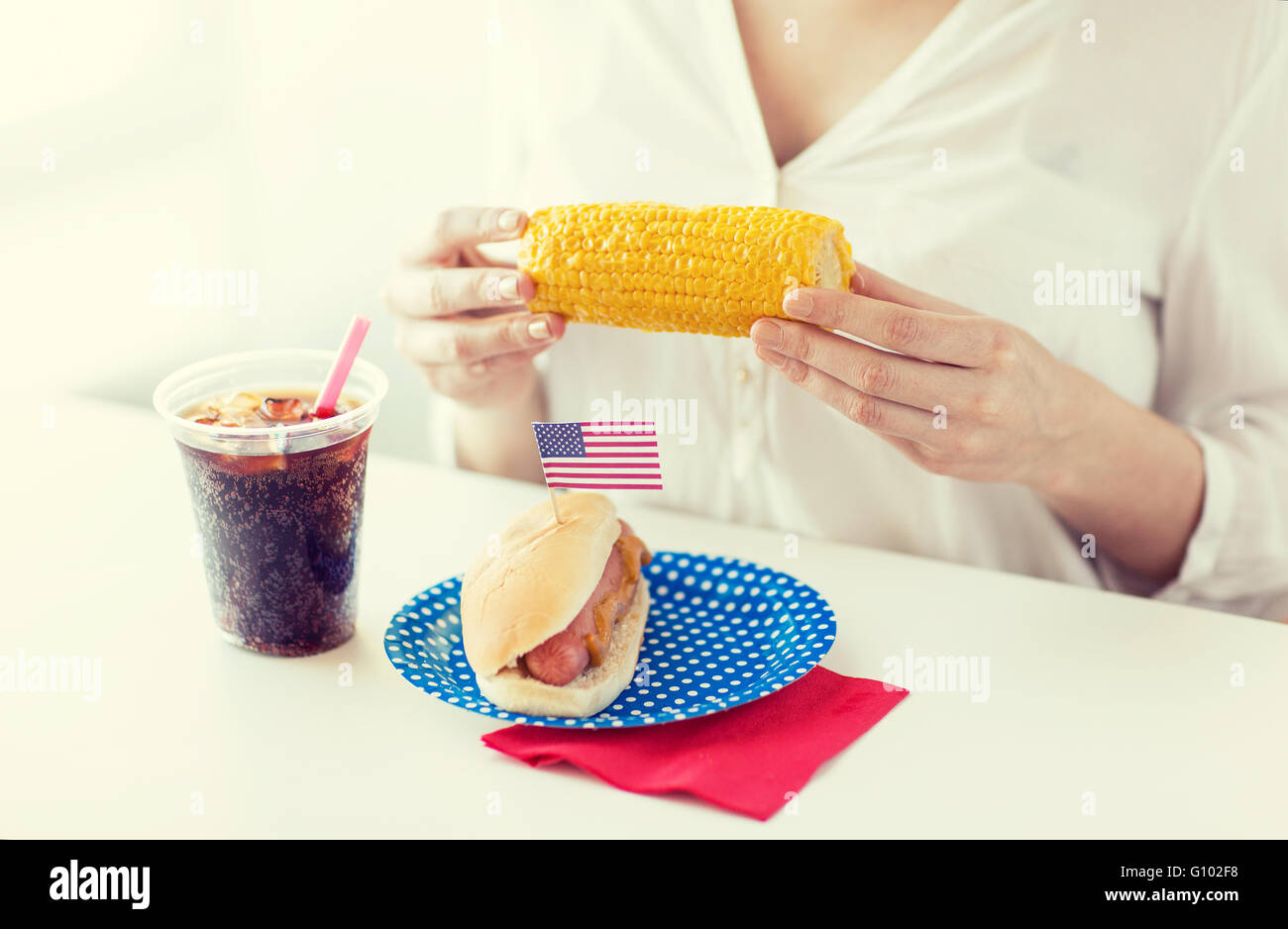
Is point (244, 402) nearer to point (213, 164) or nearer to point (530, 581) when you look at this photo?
point (530, 581)

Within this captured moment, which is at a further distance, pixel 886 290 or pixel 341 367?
pixel 886 290

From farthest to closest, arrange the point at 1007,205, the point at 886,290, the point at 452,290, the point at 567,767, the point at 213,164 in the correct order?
1. the point at 213,164
2. the point at 1007,205
3. the point at 452,290
4. the point at 886,290
5. the point at 567,767

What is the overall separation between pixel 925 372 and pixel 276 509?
37.2 inches

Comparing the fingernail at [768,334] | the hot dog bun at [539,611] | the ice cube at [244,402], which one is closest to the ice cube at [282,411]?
the ice cube at [244,402]

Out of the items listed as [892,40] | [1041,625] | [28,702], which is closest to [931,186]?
[892,40]

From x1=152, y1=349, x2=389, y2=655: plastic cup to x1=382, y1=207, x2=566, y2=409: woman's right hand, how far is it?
0.25 m

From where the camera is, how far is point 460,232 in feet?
6.17

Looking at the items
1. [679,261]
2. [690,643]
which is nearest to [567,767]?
[690,643]

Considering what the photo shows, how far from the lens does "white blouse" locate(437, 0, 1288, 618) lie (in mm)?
1897

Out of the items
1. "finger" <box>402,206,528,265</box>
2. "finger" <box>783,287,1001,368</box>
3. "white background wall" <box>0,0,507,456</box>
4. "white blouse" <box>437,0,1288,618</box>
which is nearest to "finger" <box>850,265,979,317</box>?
"finger" <box>783,287,1001,368</box>

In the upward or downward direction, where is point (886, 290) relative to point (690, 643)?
upward

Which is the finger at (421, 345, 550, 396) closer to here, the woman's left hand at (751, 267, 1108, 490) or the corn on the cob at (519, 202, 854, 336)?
the corn on the cob at (519, 202, 854, 336)

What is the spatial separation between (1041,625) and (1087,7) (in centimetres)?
109
